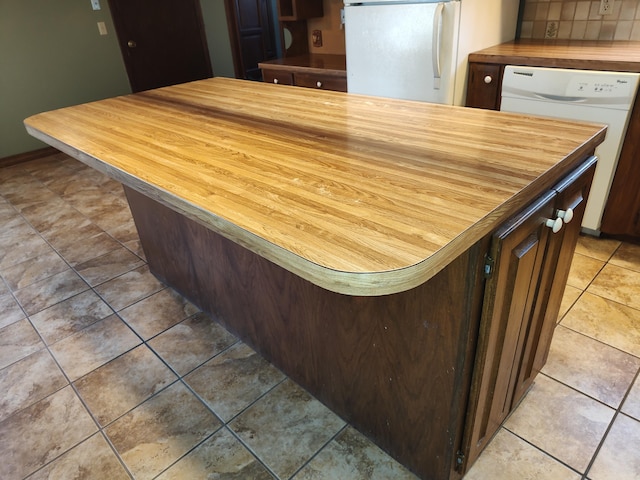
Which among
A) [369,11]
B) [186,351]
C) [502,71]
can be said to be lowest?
[186,351]

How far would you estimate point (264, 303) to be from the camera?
1.60 metres

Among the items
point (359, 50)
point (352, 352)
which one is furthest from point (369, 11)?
point (352, 352)

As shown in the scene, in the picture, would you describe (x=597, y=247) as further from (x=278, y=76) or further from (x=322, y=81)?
(x=278, y=76)

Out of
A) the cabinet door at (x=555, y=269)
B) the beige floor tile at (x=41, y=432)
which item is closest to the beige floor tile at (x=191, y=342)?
the beige floor tile at (x=41, y=432)

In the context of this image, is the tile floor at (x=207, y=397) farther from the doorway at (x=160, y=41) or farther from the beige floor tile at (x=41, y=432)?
the doorway at (x=160, y=41)

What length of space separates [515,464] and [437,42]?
6.54 feet

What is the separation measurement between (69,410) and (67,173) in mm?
3147

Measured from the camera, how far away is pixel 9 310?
233 centimetres

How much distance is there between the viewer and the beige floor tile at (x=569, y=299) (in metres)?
2.03

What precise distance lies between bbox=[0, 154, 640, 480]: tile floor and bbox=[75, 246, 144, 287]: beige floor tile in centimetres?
2

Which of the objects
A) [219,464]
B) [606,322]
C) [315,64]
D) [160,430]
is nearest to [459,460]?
[219,464]

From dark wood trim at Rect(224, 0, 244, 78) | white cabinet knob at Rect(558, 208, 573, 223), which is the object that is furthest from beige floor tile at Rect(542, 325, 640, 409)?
dark wood trim at Rect(224, 0, 244, 78)

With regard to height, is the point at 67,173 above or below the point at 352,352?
below

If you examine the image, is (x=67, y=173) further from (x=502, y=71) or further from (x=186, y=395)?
(x=502, y=71)
